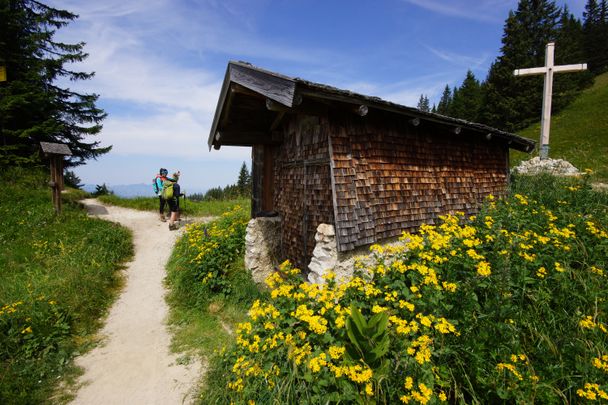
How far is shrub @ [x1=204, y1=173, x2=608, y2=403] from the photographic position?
2436 millimetres

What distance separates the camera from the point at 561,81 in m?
30.3

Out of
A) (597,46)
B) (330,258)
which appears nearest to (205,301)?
(330,258)

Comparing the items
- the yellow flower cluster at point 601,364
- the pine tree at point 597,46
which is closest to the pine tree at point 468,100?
the pine tree at point 597,46

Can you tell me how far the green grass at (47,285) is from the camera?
4.09m

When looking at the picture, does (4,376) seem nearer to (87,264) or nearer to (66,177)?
(87,264)

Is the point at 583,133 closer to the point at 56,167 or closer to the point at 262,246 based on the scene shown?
the point at 262,246

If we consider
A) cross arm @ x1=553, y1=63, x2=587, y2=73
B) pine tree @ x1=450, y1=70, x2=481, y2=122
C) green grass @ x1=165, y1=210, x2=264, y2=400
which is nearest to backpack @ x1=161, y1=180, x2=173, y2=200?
green grass @ x1=165, y1=210, x2=264, y2=400

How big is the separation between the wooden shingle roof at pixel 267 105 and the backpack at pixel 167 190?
5.11 metres

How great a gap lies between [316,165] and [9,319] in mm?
5782

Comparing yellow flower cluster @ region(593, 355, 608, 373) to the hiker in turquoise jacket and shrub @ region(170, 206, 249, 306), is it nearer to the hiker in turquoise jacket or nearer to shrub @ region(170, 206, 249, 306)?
shrub @ region(170, 206, 249, 306)

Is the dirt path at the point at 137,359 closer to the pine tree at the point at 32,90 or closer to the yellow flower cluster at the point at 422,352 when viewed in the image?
the yellow flower cluster at the point at 422,352

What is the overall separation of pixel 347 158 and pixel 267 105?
1541mm

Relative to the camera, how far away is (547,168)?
9.93 metres

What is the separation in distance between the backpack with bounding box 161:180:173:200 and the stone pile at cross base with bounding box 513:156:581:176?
515 inches
